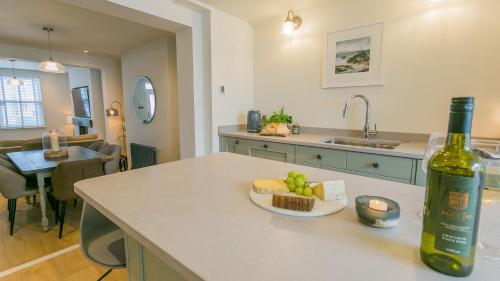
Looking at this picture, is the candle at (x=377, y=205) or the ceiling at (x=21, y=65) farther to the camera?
the ceiling at (x=21, y=65)

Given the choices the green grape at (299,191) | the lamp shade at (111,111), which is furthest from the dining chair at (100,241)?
the lamp shade at (111,111)

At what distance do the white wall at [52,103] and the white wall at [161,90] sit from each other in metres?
4.23

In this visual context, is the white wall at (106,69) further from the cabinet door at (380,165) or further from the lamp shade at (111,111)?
the cabinet door at (380,165)

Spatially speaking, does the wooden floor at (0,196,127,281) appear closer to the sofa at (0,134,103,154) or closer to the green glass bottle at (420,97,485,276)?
the sofa at (0,134,103,154)

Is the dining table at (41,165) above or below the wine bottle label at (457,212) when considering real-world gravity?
below

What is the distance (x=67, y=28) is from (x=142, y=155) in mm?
2221

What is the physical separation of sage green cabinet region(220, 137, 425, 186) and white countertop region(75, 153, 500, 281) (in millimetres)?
849

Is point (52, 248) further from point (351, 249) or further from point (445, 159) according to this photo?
point (445, 159)

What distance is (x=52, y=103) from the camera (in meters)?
7.29

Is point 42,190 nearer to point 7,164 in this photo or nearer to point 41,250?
point 41,250

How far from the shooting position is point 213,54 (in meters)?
2.77

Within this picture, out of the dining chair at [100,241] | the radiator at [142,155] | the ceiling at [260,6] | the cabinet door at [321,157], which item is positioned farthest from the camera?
the radiator at [142,155]

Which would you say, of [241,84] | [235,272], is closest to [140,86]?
[241,84]

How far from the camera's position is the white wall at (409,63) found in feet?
6.14
